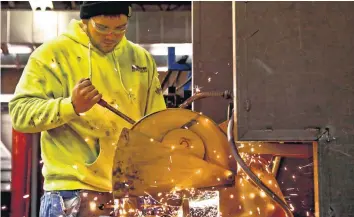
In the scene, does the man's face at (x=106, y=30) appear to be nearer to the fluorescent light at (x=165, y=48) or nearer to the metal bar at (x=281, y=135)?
the metal bar at (x=281, y=135)

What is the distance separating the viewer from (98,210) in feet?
7.17

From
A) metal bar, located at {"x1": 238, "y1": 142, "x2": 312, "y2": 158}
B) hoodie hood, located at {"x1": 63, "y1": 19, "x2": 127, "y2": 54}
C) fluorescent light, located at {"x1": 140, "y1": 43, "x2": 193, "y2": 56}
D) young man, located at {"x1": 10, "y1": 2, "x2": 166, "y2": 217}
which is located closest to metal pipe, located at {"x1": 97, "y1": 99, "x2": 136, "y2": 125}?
young man, located at {"x1": 10, "y1": 2, "x2": 166, "y2": 217}

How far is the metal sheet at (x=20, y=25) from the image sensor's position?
17.4 ft

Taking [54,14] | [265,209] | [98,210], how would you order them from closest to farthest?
[265,209]
[98,210]
[54,14]

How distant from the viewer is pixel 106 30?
2244 millimetres

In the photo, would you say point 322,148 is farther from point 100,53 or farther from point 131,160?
point 100,53

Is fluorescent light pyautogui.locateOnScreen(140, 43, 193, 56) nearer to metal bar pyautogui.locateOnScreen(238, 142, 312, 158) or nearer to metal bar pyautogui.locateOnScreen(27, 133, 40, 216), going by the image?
metal bar pyautogui.locateOnScreen(27, 133, 40, 216)

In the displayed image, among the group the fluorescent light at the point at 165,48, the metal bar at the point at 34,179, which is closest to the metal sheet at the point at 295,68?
the fluorescent light at the point at 165,48

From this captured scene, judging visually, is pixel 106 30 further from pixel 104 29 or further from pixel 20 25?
pixel 20 25

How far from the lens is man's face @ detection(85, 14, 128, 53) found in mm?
2227

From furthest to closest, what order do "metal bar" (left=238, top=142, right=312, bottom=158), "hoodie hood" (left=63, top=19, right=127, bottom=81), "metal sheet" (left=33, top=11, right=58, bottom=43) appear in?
"metal sheet" (left=33, top=11, right=58, bottom=43) < "hoodie hood" (left=63, top=19, right=127, bottom=81) < "metal bar" (left=238, top=142, right=312, bottom=158)

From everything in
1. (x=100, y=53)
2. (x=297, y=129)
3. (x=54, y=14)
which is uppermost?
(x=54, y=14)

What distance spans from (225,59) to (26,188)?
310 centimetres

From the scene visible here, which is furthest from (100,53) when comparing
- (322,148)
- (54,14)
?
(54,14)
